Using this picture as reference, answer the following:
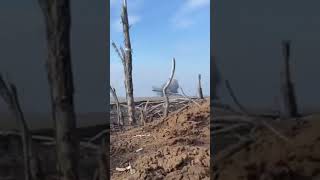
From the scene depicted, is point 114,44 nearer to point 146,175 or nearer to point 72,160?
point 146,175

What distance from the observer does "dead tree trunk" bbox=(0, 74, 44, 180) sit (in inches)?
125

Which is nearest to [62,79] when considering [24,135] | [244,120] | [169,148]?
[24,135]

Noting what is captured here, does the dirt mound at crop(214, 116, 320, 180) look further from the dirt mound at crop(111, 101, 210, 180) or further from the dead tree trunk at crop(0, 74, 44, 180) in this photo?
the dead tree trunk at crop(0, 74, 44, 180)

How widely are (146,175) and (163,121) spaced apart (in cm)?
133

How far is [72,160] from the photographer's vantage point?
3256 millimetres

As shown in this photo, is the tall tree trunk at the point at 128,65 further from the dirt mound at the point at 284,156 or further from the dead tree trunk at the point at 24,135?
the dirt mound at the point at 284,156

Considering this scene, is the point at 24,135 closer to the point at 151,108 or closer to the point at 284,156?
the point at 284,156

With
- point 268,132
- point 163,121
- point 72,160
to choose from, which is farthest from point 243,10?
point 163,121

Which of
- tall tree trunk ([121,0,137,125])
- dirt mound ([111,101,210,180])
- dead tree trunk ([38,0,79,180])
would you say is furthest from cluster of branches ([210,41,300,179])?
tall tree trunk ([121,0,137,125])

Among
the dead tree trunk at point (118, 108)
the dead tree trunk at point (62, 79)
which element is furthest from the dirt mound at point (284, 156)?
the dead tree trunk at point (118, 108)

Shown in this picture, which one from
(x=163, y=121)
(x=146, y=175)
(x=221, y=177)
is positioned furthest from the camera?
(x=163, y=121)

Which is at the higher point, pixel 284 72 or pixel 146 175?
pixel 284 72

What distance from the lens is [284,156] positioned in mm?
3297

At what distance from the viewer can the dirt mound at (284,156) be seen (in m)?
3.26
